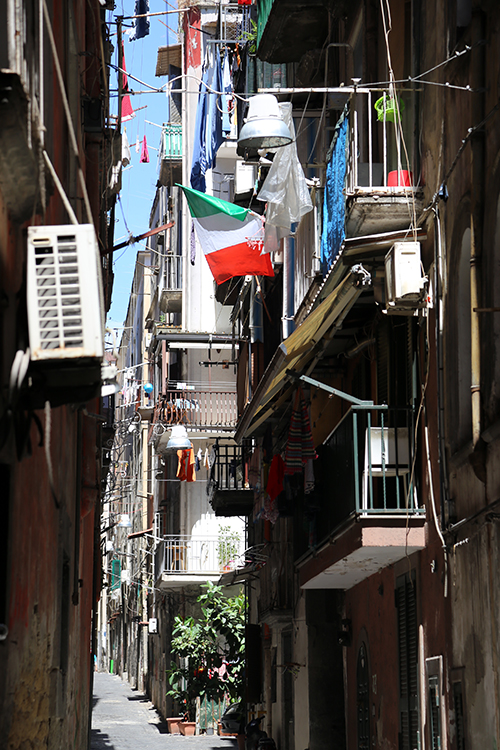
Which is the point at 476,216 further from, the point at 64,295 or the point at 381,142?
the point at 64,295

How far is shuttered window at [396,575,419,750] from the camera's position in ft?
37.3

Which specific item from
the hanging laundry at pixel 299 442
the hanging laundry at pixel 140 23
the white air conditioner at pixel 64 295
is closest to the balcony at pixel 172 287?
the hanging laundry at pixel 140 23

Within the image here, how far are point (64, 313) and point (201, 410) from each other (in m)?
26.3

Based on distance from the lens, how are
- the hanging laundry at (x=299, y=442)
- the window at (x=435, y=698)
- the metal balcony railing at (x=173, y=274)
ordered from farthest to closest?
the metal balcony railing at (x=173, y=274), the hanging laundry at (x=299, y=442), the window at (x=435, y=698)

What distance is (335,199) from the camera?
11797 millimetres

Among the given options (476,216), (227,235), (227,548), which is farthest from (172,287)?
(476,216)

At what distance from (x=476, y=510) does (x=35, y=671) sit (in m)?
4.10

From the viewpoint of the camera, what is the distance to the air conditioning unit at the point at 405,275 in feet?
34.3

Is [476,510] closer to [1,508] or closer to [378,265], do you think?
[378,265]

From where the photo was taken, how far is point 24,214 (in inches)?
213

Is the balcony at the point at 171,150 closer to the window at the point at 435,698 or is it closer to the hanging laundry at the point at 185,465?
the hanging laundry at the point at 185,465

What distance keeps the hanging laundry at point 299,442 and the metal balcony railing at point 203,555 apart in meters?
16.9

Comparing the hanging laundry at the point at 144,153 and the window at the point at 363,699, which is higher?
the hanging laundry at the point at 144,153

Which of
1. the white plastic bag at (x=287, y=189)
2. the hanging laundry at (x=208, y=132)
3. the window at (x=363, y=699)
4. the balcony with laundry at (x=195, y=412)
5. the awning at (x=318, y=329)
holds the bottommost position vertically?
the window at (x=363, y=699)
